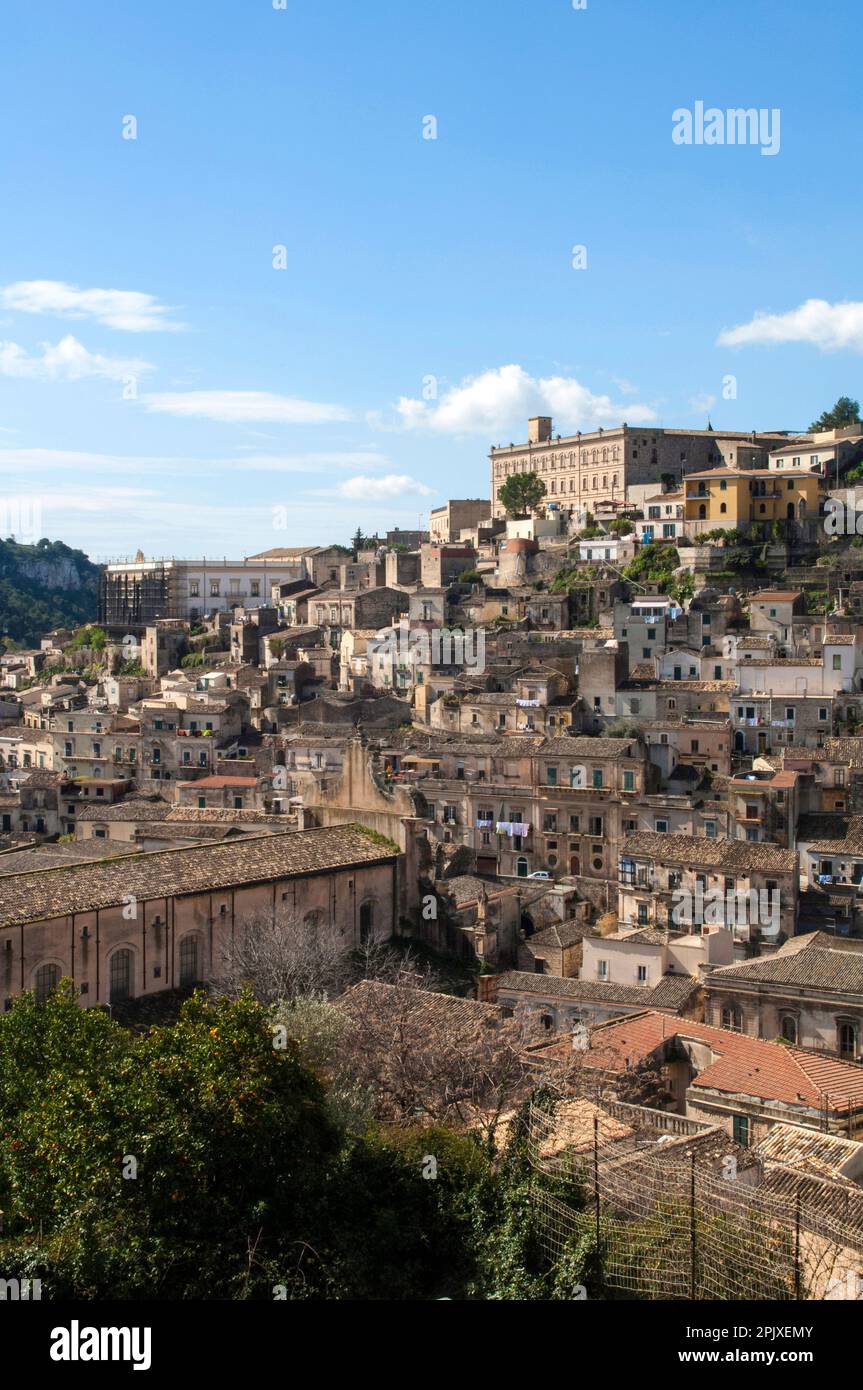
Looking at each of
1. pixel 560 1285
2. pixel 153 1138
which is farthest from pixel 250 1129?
pixel 560 1285

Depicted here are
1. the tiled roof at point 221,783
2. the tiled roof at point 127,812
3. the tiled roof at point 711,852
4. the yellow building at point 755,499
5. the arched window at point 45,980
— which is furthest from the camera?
the yellow building at point 755,499

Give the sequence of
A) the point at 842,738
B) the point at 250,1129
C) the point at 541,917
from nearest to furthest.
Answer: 1. the point at 250,1129
2. the point at 541,917
3. the point at 842,738

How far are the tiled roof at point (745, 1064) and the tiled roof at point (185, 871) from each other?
21.6ft

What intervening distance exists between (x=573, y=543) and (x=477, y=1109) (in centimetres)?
5486

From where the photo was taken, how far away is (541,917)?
3772 centimetres

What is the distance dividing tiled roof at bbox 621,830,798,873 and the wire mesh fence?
58.1ft

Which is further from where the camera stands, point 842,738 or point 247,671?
point 247,671

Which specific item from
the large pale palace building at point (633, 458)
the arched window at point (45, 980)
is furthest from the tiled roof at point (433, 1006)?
the large pale palace building at point (633, 458)

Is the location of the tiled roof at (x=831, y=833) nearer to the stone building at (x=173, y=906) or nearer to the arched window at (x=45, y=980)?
the stone building at (x=173, y=906)

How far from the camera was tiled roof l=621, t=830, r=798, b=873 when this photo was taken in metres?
35.2

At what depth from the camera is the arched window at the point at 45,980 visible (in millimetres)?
22734

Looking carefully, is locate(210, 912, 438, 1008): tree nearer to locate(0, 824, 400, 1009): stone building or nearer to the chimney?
locate(0, 824, 400, 1009): stone building

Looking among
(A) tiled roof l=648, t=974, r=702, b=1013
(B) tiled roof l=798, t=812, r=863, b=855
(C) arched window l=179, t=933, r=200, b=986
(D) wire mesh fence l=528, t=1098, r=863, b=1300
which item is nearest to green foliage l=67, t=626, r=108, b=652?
(B) tiled roof l=798, t=812, r=863, b=855
